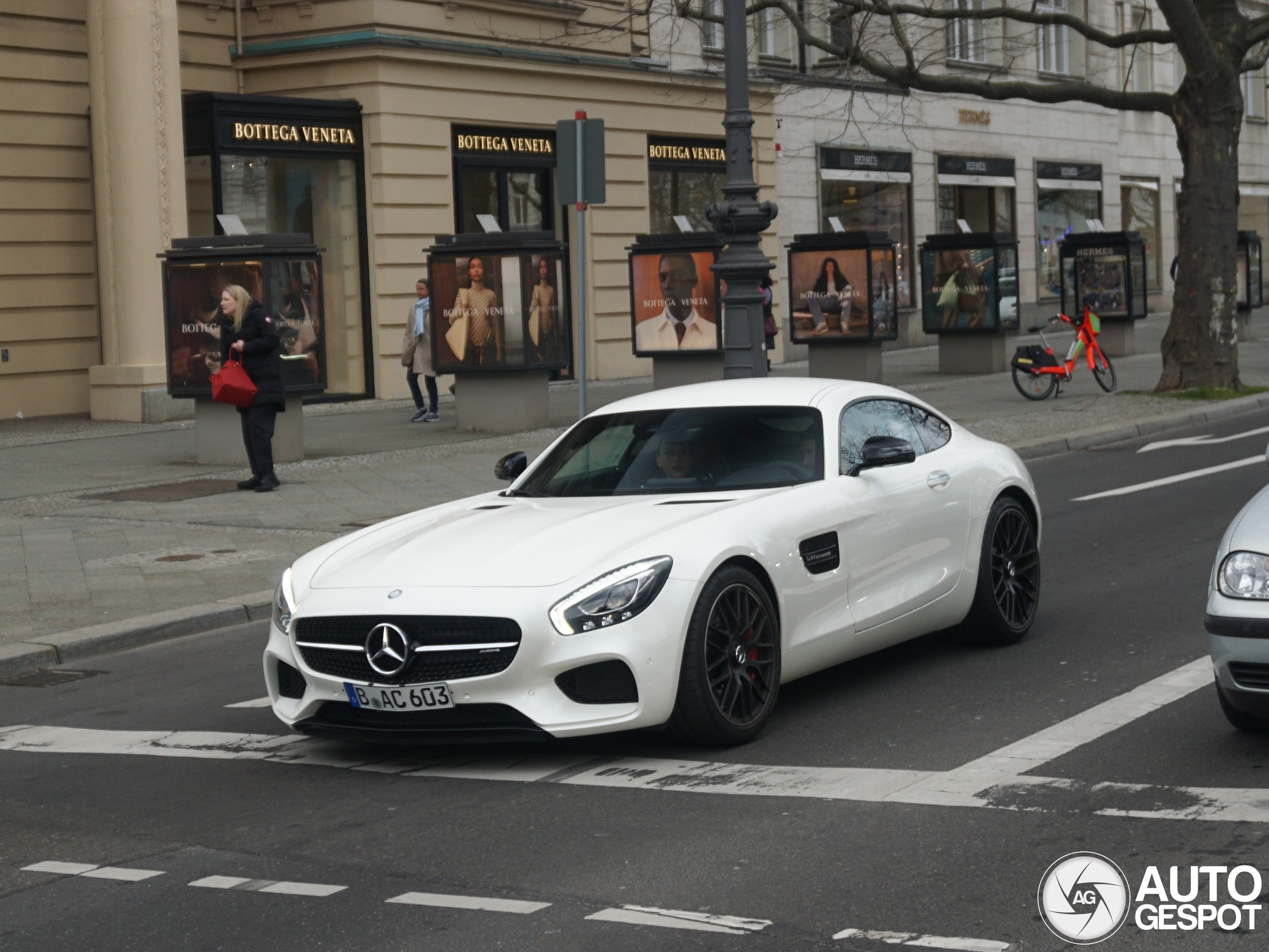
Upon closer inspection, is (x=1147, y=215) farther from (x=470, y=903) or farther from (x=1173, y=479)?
(x=470, y=903)

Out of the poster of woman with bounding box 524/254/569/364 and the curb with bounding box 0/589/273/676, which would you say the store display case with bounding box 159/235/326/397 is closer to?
the poster of woman with bounding box 524/254/569/364

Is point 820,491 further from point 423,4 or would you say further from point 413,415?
point 423,4

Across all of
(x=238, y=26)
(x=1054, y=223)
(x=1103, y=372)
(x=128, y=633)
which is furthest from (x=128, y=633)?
(x=1054, y=223)

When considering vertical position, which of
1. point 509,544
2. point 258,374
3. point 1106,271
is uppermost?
point 1106,271

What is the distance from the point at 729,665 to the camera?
6.36 meters

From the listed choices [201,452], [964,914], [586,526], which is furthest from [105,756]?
[201,452]

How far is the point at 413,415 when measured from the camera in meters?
22.1

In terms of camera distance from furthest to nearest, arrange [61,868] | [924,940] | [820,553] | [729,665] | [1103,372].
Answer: [1103,372], [820,553], [729,665], [61,868], [924,940]

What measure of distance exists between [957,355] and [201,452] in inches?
565

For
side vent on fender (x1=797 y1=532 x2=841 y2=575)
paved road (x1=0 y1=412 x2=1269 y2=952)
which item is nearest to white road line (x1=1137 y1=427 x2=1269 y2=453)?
paved road (x1=0 y1=412 x2=1269 y2=952)

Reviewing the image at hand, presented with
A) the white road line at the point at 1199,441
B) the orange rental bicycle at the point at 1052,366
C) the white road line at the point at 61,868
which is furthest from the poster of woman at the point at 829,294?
the white road line at the point at 61,868

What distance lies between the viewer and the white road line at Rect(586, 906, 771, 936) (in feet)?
14.6

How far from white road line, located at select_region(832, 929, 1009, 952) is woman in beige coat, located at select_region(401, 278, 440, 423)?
17118 millimetres

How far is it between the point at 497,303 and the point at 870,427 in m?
12.7
